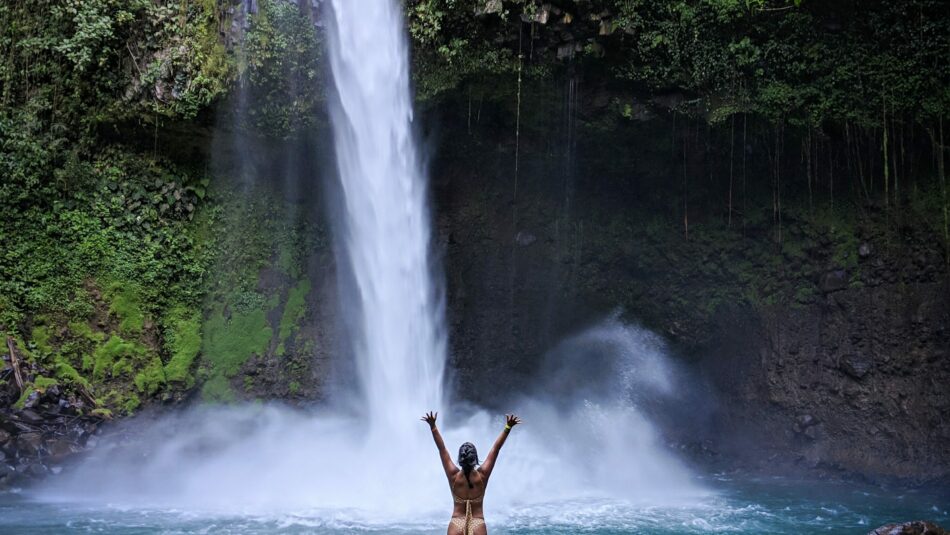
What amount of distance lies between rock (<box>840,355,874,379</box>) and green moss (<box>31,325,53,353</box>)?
13861 millimetres

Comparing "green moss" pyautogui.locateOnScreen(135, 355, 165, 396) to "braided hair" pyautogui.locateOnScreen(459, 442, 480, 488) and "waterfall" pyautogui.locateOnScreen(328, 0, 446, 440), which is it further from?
"braided hair" pyautogui.locateOnScreen(459, 442, 480, 488)

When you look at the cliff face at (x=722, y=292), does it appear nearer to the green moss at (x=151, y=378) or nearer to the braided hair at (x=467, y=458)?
the green moss at (x=151, y=378)

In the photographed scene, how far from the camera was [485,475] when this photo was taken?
19.7ft

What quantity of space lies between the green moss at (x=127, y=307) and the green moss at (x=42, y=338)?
1.07 metres

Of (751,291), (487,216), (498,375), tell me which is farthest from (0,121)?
(751,291)

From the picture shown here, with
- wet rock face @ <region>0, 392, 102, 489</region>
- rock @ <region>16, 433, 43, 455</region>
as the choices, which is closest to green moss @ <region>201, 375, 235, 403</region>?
wet rock face @ <region>0, 392, 102, 489</region>

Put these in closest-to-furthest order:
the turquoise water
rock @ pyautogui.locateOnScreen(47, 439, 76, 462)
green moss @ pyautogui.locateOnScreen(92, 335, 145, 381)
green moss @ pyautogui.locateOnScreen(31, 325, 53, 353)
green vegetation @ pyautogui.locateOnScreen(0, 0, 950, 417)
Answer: the turquoise water
rock @ pyautogui.locateOnScreen(47, 439, 76, 462)
green vegetation @ pyautogui.locateOnScreen(0, 0, 950, 417)
green moss @ pyautogui.locateOnScreen(31, 325, 53, 353)
green moss @ pyautogui.locateOnScreen(92, 335, 145, 381)

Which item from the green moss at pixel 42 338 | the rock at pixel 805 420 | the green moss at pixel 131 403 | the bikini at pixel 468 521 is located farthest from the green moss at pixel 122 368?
the rock at pixel 805 420

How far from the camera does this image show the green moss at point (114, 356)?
45.5 feet

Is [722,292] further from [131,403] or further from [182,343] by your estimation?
[131,403]

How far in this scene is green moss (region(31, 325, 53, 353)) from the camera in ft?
44.9

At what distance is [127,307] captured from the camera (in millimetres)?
14508

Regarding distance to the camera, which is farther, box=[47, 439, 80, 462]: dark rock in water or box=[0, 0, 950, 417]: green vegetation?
box=[0, 0, 950, 417]: green vegetation

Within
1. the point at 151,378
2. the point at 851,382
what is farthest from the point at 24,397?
the point at 851,382
